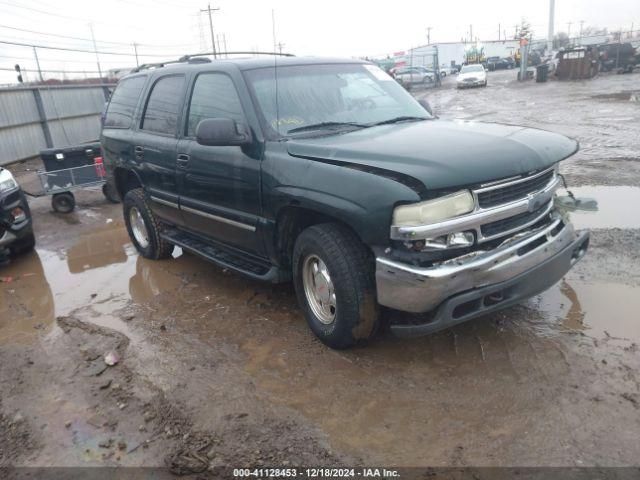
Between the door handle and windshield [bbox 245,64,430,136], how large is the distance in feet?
3.02

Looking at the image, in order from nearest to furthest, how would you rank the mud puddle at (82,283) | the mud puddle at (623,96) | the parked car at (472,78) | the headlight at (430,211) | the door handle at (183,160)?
the headlight at (430,211) → the door handle at (183,160) → the mud puddle at (82,283) → the mud puddle at (623,96) → the parked car at (472,78)

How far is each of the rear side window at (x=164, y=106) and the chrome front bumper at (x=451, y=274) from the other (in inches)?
107

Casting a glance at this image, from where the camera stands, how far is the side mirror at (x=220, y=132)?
361 centimetres

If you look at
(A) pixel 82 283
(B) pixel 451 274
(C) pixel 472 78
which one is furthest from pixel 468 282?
(C) pixel 472 78

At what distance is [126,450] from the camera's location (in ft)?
9.32

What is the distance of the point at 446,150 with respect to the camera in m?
3.11

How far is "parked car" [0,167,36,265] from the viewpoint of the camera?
6031mm

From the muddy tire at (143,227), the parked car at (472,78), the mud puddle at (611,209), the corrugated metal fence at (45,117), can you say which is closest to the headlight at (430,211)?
the mud puddle at (611,209)

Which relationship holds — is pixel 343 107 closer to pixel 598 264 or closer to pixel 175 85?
pixel 175 85

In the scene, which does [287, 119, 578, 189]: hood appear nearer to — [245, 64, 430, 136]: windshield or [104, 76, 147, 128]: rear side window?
[245, 64, 430, 136]: windshield

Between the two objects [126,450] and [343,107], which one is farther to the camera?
[343,107]

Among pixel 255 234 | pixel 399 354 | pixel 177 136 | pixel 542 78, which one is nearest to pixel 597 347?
pixel 399 354

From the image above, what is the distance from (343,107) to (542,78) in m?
31.3

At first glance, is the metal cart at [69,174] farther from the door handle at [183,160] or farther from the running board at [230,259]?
the door handle at [183,160]
